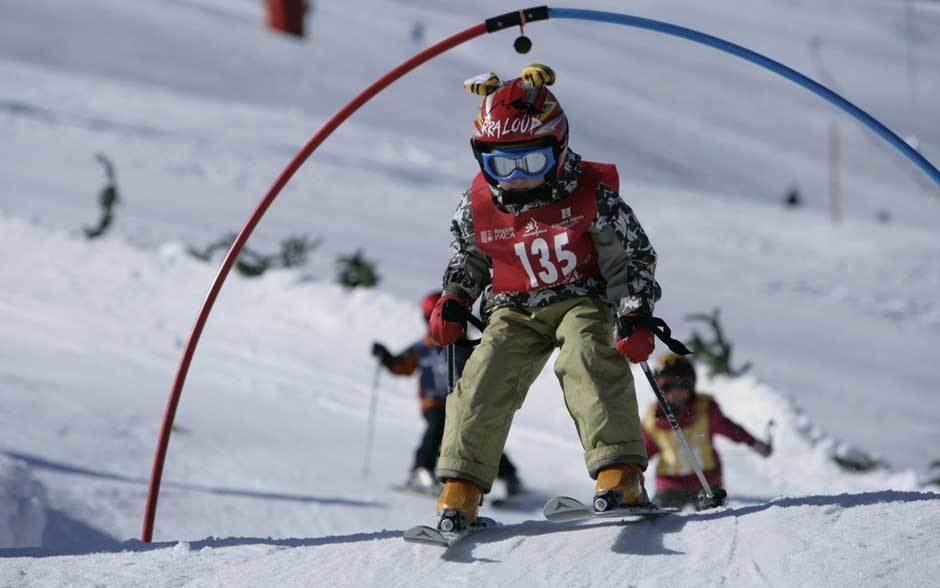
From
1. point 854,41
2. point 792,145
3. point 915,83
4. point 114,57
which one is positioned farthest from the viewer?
point 854,41

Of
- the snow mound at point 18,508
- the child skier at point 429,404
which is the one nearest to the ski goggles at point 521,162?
the snow mound at point 18,508

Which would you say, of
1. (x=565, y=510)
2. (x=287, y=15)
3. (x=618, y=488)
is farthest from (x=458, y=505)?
(x=287, y=15)

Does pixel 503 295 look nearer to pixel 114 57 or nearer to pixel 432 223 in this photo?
pixel 432 223

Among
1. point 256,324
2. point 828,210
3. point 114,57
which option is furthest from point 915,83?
point 256,324

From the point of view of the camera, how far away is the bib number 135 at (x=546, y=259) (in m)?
4.58

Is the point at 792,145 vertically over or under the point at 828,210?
over

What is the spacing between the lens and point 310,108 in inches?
1314

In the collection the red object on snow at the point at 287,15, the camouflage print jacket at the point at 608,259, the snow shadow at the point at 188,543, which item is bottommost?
the snow shadow at the point at 188,543

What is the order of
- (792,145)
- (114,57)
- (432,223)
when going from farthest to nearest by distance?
1. (792,145)
2. (114,57)
3. (432,223)

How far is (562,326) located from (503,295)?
11.6 inches

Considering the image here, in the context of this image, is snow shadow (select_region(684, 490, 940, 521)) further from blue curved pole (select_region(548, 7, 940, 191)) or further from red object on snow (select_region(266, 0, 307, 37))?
red object on snow (select_region(266, 0, 307, 37))

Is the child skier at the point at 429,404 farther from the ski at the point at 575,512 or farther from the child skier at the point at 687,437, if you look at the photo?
the ski at the point at 575,512

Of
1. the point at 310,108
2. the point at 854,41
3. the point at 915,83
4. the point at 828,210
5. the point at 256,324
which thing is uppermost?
the point at 854,41

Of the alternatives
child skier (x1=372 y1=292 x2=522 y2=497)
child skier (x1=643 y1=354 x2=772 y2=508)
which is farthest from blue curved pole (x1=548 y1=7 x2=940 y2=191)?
child skier (x1=372 y1=292 x2=522 y2=497)
